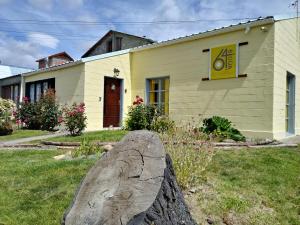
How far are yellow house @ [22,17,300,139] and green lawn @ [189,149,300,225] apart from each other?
9.47 ft

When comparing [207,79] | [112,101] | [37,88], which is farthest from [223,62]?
[37,88]

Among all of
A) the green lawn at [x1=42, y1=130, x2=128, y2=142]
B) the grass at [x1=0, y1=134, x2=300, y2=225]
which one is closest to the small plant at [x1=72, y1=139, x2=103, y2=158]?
the grass at [x1=0, y1=134, x2=300, y2=225]

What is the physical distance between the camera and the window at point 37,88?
14.8m

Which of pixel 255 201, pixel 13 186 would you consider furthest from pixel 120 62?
pixel 255 201

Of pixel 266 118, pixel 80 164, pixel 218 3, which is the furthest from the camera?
pixel 218 3

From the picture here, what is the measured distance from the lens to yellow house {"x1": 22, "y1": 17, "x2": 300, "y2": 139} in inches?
377

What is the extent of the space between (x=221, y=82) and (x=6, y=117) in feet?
29.5

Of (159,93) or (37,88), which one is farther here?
(37,88)

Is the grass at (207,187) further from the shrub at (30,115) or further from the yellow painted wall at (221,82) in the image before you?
the shrub at (30,115)

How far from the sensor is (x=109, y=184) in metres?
2.75

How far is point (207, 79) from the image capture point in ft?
36.0

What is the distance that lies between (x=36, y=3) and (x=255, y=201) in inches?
596

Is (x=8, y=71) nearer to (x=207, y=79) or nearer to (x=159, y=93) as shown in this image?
(x=159, y=93)

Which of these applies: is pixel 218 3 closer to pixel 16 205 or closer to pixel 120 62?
pixel 120 62
